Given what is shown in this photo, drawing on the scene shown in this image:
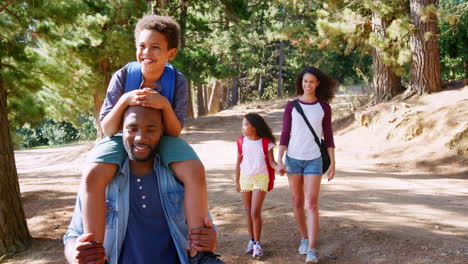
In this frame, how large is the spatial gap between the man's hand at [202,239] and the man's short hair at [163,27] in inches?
41.4

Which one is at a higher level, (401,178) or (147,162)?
(147,162)

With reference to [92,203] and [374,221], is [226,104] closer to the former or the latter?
[374,221]

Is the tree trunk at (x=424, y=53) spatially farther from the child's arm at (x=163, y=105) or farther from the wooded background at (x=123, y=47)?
the child's arm at (x=163, y=105)

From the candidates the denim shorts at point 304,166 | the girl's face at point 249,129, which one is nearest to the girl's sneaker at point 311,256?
the denim shorts at point 304,166

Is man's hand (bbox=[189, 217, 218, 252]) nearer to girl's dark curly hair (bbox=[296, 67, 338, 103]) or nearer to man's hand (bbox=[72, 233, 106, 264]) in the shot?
man's hand (bbox=[72, 233, 106, 264])

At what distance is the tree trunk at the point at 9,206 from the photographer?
204 inches

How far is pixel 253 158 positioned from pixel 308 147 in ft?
2.06

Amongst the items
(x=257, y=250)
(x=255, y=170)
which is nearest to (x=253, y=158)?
(x=255, y=170)

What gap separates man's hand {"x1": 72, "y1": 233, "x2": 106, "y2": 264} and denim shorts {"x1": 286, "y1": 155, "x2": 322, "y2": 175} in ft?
8.88

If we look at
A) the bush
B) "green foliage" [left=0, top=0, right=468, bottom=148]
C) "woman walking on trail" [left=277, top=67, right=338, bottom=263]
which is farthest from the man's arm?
the bush

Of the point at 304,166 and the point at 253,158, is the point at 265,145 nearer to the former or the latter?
the point at 253,158

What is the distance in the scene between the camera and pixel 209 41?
987 inches

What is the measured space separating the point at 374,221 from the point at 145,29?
3998 mm

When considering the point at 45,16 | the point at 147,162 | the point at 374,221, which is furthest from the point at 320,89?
the point at 45,16
